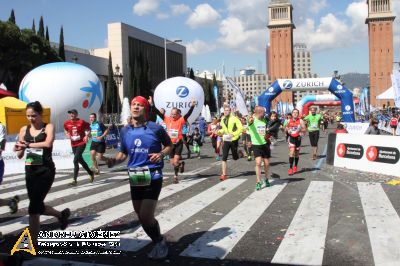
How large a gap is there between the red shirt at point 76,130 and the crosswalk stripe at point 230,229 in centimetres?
436

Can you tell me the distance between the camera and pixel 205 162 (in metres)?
15.9

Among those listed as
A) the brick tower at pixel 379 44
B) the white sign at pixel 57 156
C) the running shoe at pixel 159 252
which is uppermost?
the brick tower at pixel 379 44

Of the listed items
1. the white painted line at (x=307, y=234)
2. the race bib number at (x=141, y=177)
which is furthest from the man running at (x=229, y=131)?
the race bib number at (x=141, y=177)

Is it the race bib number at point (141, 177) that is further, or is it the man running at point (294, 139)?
the man running at point (294, 139)

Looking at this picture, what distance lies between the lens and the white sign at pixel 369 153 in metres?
11.4

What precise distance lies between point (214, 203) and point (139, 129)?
3641 millimetres

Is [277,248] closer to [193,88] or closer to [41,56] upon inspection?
[193,88]

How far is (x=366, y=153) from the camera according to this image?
12398mm

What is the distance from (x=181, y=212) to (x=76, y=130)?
4.27 m

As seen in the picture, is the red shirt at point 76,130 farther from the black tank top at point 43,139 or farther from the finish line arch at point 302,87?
the finish line arch at point 302,87

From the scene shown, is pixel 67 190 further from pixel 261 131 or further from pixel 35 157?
pixel 35 157

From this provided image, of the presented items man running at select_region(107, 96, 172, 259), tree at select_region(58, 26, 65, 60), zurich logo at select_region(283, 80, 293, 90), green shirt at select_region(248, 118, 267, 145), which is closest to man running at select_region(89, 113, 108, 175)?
green shirt at select_region(248, 118, 267, 145)

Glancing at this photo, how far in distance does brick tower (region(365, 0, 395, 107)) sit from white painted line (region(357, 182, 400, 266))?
119 meters

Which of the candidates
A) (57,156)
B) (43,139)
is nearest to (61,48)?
(57,156)
